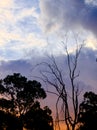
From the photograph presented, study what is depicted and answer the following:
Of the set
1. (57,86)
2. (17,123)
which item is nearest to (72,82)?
(57,86)

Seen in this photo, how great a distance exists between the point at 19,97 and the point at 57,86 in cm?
4228

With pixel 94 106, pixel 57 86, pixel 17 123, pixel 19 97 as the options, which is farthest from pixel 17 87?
pixel 57 86

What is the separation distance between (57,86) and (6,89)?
42.6 meters

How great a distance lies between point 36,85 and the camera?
212 feet

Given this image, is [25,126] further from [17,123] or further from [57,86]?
[57,86]

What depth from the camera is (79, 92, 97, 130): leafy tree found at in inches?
2200

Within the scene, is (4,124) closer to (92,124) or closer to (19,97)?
(19,97)

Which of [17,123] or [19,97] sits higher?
[19,97]

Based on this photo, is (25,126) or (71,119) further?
(25,126)

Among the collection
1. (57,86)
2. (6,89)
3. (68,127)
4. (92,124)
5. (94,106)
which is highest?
(6,89)

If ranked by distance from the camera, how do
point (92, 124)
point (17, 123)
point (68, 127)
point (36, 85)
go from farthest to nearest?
point (36, 85) < point (17, 123) < point (92, 124) < point (68, 127)

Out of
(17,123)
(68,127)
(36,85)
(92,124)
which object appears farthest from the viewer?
(36,85)

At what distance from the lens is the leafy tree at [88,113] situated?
55.9 metres

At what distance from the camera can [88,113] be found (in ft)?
192
